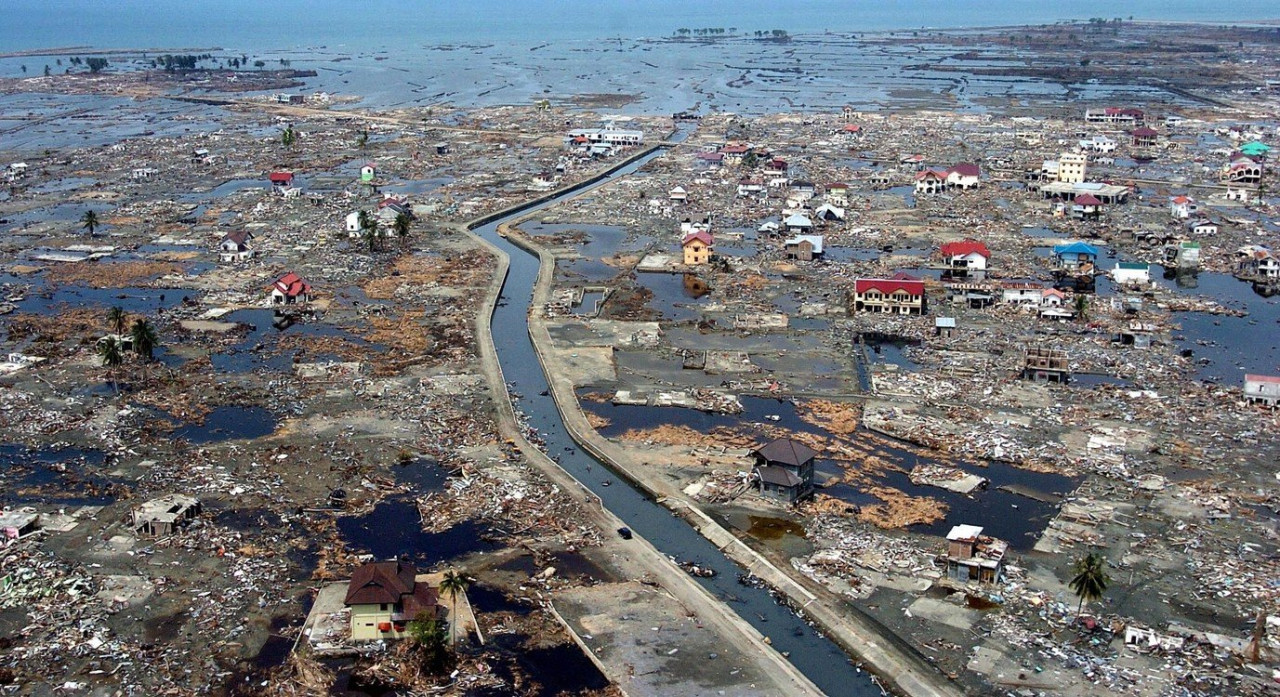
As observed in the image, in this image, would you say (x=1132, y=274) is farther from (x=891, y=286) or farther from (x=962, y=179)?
(x=962, y=179)

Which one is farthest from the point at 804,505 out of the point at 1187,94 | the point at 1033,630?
the point at 1187,94

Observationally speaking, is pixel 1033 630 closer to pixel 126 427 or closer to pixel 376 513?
pixel 376 513

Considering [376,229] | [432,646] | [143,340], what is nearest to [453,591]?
[432,646]

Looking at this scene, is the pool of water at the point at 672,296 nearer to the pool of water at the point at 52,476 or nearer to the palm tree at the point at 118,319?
the palm tree at the point at 118,319

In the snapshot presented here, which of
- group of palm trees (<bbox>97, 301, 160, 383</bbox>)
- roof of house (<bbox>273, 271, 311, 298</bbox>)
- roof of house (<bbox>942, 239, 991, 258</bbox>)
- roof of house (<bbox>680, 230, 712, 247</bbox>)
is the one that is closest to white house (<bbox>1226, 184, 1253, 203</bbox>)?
roof of house (<bbox>942, 239, 991, 258</bbox>)

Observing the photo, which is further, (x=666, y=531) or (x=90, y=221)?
(x=90, y=221)
